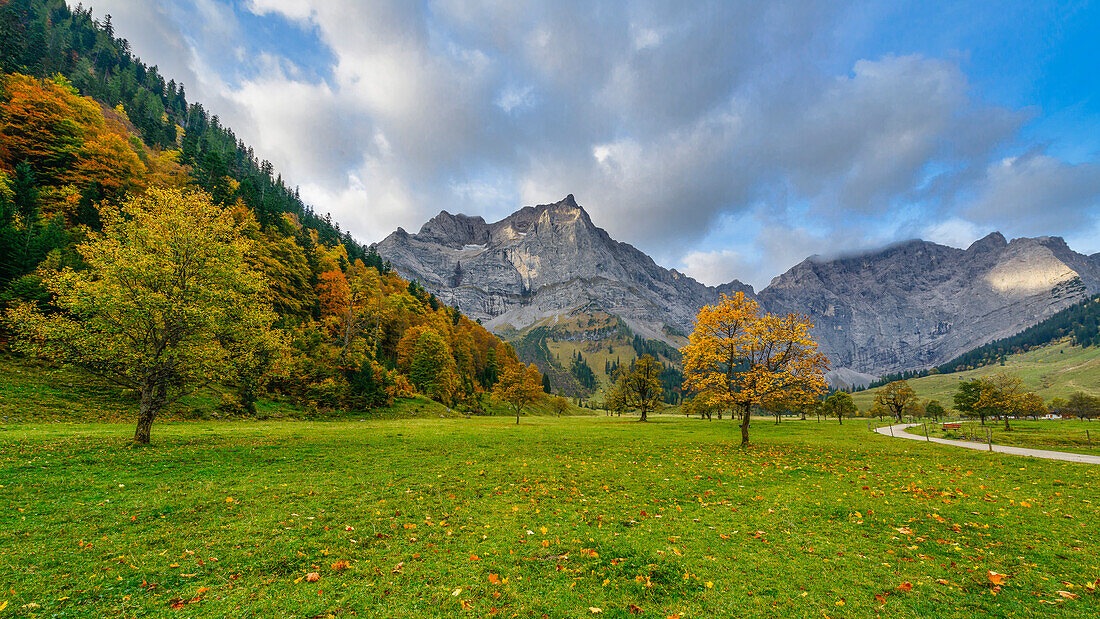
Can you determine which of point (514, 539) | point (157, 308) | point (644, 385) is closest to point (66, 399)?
point (157, 308)

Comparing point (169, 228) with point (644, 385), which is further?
point (644, 385)

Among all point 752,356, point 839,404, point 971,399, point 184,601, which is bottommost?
point 839,404

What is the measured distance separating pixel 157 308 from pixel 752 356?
3976cm

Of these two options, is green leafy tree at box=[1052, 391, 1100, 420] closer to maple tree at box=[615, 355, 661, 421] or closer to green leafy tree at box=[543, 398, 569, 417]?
maple tree at box=[615, 355, 661, 421]

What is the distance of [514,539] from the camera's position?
1007 centimetres

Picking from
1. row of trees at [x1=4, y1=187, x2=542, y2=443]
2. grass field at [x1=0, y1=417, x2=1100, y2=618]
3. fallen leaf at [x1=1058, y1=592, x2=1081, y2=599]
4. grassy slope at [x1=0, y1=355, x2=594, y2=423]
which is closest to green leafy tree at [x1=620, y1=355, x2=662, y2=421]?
grass field at [x1=0, y1=417, x2=1100, y2=618]

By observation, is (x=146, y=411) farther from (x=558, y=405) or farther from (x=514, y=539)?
(x=558, y=405)

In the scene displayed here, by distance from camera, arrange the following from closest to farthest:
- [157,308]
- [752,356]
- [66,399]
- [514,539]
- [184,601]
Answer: [184,601] < [514,539] < [157,308] < [66,399] < [752,356]

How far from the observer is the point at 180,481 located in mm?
14109

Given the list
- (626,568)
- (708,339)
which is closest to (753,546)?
(626,568)

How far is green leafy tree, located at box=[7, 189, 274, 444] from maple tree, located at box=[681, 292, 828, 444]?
30.8 m

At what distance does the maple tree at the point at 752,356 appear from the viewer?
2969 cm

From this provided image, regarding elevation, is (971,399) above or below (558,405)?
above

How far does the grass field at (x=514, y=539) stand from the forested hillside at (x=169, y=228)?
1286 cm
